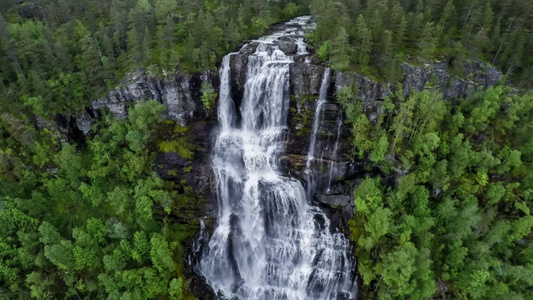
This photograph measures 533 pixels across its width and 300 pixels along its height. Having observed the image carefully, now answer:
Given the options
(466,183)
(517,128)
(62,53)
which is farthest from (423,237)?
(62,53)

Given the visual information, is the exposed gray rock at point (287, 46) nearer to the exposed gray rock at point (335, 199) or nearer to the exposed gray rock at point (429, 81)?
the exposed gray rock at point (429, 81)

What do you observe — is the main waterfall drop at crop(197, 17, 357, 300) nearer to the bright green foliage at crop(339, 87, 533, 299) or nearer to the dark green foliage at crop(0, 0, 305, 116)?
the bright green foliage at crop(339, 87, 533, 299)

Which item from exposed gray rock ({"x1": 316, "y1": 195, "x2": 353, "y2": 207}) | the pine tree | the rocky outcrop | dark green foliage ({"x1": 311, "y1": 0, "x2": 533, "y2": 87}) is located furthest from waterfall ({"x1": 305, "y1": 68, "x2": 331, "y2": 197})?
the rocky outcrop

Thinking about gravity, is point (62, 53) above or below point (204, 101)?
above

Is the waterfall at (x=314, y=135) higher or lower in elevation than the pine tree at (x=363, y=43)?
lower

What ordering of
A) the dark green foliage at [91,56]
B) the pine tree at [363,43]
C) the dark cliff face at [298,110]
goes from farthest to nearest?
the dark green foliage at [91,56] → the dark cliff face at [298,110] → the pine tree at [363,43]

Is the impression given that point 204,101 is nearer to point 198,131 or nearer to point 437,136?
point 198,131

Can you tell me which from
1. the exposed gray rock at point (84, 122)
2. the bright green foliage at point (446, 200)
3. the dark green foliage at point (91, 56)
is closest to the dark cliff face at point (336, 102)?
the bright green foliage at point (446, 200)
